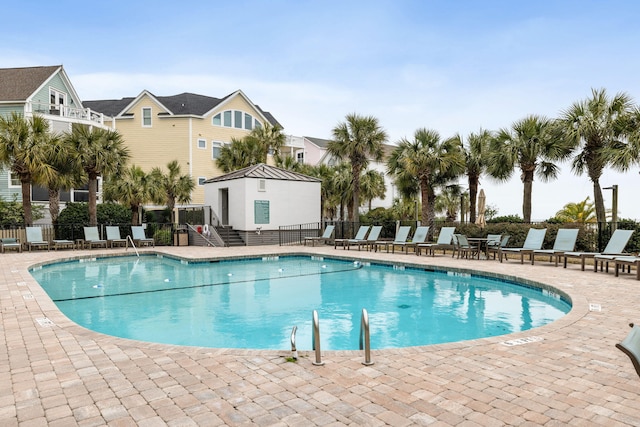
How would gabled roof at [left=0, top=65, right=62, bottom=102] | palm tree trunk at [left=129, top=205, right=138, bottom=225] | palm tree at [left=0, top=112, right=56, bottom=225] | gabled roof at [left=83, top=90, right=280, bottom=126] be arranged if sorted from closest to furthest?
palm tree at [left=0, top=112, right=56, bottom=225], palm tree trunk at [left=129, top=205, right=138, bottom=225], gabled roof at [left=0, top=65, right=62, bottom=102], gabled roof at [left=83, top=90, right=280, bottom=126]

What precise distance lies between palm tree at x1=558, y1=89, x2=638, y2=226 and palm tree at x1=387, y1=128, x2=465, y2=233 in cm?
478

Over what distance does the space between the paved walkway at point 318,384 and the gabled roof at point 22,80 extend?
83.3 ft

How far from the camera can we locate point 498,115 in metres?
20.0

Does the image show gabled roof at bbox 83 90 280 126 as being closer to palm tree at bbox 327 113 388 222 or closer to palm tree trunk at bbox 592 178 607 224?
palm tree at bbox 327 113 388 222

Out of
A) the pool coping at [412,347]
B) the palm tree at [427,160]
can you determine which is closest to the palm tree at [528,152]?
the palm tree at [427,160]

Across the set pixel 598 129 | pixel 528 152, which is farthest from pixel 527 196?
pixel 598 129

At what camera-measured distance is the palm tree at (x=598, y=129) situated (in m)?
16.1

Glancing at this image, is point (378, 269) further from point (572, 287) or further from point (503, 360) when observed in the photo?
point (503, 360)

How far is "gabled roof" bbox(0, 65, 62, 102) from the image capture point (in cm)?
2527

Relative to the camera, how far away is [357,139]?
22688 mm

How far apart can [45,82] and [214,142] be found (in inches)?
429

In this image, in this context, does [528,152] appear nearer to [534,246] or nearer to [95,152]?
[534,246]

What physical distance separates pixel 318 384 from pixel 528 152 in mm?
17630

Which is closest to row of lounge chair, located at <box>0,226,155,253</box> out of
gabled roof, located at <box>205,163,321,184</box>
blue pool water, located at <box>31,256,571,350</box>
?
blue pool water, located at <box>31,256,571,350</box>
